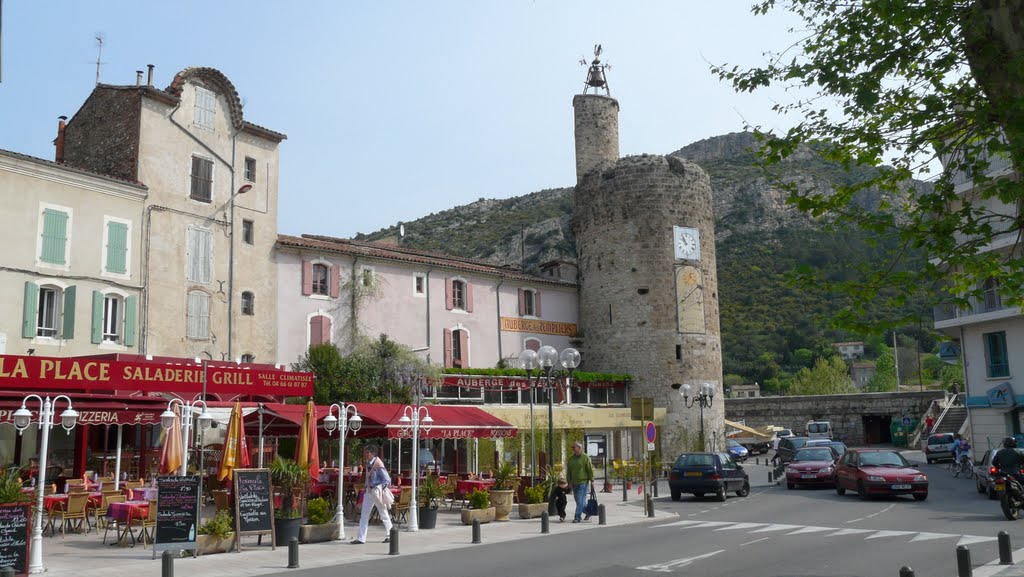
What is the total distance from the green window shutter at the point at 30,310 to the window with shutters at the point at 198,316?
4.74m

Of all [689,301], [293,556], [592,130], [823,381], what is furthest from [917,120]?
[823,381]

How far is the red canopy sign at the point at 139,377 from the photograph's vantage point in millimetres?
17078

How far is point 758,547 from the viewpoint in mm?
13164

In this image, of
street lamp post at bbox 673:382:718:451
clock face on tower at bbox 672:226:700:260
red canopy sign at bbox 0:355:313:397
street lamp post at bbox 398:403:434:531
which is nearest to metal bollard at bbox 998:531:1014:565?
street lamp post at bbox 398:403:434:531

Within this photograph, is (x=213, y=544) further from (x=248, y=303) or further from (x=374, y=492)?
→ (x=248, y=303)

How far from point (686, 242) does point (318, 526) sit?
96.4ft

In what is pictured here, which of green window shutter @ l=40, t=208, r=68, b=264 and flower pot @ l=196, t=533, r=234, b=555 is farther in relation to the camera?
green window shutter @ l=40, t=208, r=68, b=264

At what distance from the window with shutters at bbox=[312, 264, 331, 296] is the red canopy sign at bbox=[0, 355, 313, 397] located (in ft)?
28.3

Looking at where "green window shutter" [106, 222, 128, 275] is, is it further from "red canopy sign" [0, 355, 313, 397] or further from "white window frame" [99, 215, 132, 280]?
"red canopy sign" [0, 355, 313, 397]

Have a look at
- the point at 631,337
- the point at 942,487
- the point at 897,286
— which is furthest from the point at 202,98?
the point at 942,487

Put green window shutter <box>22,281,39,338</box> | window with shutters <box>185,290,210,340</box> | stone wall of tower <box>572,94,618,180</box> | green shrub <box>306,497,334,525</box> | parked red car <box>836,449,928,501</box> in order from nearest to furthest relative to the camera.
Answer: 1. green shrub <box>306,497,334,525</box>
2. parked red car <box>836,449,928,501</box>
3. green window shutter <box>22,281,39,338</box>
4. window with shutters <box>185,290,210,340</box>
5. stone wall of tower <box>572,94,618,180</box>

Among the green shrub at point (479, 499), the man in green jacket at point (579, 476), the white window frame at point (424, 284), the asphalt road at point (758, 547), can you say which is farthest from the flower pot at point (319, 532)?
the white window frame at point (424, 284)

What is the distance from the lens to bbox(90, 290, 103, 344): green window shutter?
24.3m

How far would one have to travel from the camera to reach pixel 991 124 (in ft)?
29.9
